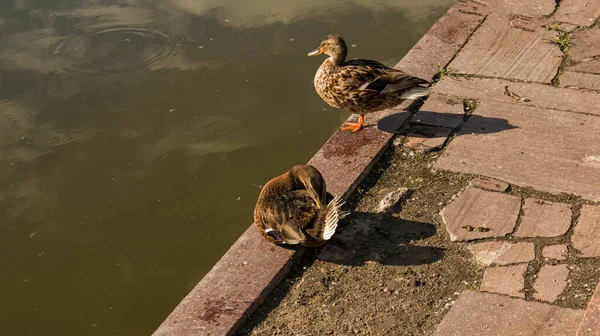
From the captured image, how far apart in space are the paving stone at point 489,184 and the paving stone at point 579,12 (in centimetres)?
258

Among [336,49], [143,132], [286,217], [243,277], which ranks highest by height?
[336,49]

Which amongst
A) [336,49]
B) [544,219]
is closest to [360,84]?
[336,49]

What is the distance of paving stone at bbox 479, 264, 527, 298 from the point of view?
3.90 meters

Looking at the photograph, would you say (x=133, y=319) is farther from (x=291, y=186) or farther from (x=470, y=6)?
(x=470, y=6)

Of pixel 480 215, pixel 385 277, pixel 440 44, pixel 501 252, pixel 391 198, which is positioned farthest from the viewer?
pixel 440 44

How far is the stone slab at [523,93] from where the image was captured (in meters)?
5.51

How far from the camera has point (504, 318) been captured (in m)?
3.72

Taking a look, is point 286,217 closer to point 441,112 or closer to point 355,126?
point 355,126

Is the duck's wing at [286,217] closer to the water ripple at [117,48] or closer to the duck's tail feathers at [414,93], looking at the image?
the duck's tail feathers at [414,93]

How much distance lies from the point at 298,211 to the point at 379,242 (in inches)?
19.1

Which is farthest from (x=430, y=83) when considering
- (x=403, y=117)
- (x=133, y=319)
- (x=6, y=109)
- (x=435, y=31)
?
(x=6, y=109)

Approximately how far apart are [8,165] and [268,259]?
2.47 metres

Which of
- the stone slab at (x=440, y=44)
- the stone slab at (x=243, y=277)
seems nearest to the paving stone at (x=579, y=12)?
A: the stone slab at (x=440, y=44)

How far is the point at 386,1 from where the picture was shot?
7.88 meters
